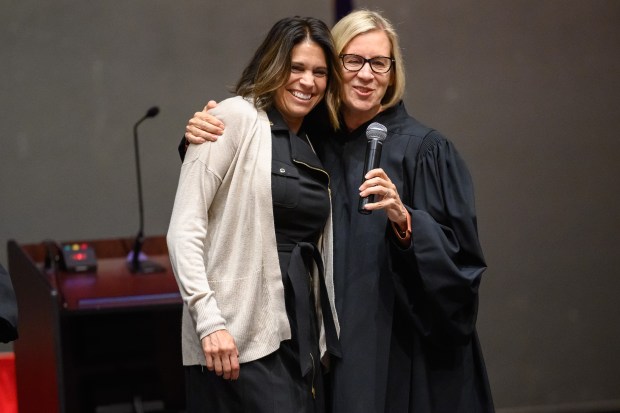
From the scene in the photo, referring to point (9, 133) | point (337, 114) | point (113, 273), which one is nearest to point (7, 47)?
point (9, 133)

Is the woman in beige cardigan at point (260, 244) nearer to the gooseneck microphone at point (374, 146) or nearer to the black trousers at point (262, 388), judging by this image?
the black trousers at point (262, 388)

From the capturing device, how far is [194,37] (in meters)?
4.52

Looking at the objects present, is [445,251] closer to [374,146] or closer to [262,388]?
[374,146]

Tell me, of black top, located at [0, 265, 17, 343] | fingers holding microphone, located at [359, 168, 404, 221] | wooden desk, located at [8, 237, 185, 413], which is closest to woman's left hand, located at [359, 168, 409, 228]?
fingers holding microphone, located at [359, 168, 404, 221]

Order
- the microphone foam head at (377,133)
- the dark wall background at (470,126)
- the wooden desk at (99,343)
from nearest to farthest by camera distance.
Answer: the microphone foam head at (377,133), the wooden desk at (99,343), the dark wall background at (470,126)

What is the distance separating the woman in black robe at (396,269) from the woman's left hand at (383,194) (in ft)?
0.25

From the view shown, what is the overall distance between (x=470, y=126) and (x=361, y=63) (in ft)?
7.13

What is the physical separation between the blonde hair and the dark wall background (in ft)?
6.41

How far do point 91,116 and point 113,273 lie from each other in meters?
1.01

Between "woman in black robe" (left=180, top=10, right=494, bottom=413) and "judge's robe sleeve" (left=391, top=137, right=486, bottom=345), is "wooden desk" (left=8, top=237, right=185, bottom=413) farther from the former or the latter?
"judge's robe sleeve" (left=391, top=137, right=486, bottom=345)

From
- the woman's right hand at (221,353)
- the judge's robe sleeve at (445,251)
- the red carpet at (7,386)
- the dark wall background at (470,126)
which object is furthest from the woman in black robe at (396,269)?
the dark wall background at (470,126)

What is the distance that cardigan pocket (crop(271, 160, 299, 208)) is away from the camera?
246cm

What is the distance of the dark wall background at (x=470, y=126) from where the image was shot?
4.48m

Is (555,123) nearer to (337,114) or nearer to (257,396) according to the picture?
(337,114)
